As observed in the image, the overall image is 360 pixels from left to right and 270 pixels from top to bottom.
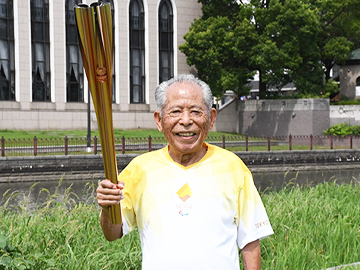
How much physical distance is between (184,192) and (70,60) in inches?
1386

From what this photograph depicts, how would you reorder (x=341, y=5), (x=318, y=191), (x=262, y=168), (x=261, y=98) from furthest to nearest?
(x=261, y=98) < (x=341, y=5) < (x=262, y=168) < (x=318, y=191)

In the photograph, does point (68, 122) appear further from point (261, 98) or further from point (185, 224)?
point (185, 224)

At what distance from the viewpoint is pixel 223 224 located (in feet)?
7.35

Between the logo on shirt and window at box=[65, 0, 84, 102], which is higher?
window at box=[65, 0, 84, 102]

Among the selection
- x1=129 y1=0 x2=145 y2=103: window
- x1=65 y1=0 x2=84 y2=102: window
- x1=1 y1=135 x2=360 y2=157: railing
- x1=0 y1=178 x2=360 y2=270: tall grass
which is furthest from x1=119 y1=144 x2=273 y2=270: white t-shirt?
x1=129 y1=0 x2=145 y2=103: window

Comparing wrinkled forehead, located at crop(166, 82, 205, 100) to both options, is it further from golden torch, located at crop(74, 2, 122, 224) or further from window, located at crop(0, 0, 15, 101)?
window, located at crop(0, 0, 15, 101)

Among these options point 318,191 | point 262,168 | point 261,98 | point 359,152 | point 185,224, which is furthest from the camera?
point 261,98

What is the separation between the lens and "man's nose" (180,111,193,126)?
2.29 meters

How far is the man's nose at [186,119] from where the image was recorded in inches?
90.0

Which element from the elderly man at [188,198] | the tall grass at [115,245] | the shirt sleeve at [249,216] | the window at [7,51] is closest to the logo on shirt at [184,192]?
the elderly man at [188,198]

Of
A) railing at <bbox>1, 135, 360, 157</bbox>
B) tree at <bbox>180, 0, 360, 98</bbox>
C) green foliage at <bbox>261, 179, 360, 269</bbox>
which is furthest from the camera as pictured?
tree at <bbox>180, 0, 360, 98</bbox>

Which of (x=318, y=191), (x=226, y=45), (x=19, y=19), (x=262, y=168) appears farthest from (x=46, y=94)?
(x=318, y=191)

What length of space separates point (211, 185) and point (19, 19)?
114 feet

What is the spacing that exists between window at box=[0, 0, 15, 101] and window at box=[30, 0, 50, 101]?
144 centimetres
